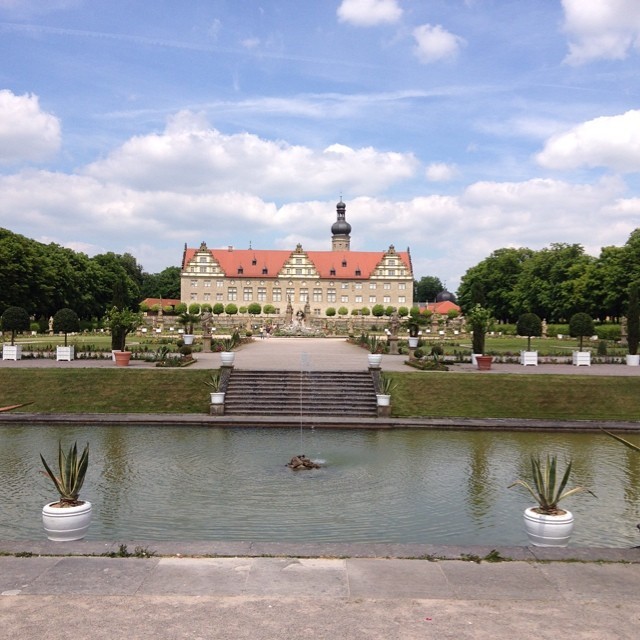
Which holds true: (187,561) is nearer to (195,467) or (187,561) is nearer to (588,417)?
(195,467)

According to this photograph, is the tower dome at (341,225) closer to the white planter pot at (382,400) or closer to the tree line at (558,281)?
the tree line at (558,281)

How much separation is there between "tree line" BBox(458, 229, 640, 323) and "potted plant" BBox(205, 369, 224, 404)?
2544 centimetres

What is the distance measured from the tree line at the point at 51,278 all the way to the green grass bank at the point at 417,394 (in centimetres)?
2006

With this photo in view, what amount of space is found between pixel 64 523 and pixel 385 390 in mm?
13524

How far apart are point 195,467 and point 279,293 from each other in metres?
94.2

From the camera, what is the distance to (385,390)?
20.1 metres

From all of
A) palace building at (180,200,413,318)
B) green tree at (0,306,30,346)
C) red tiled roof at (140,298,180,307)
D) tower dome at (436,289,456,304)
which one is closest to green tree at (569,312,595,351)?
green tree at (0,306,30,346)

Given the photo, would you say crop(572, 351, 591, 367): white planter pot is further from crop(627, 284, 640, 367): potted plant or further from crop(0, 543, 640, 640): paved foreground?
crop(0, 543, 640, 640): paved foreground

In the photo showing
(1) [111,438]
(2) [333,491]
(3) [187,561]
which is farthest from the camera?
(1) [111,438]

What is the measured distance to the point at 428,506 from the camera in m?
10.1

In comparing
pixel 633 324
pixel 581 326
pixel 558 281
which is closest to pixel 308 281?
pixel 558 281

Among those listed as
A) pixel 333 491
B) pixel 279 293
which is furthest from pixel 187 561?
pixel 279 293

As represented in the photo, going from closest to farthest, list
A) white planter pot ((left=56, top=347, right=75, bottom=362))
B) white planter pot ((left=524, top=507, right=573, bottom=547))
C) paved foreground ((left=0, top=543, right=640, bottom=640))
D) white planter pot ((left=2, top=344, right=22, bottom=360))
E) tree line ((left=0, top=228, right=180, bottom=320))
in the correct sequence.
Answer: paved foreground ((left=0, top=543, right=640, bottom=640)) → white planter pot ((left=524, top=507, right=573, bottom=547)) → white planter pot ((left=56, top=347, right=75, bottom=362)) → white planter pot ((left=2, top=344, right=22, bottom=360)) → tree line ((left=0, top=228, right=180, bottom=320))

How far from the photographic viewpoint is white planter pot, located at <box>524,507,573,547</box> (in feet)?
24.3
